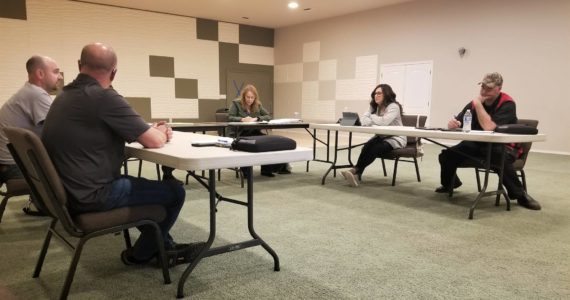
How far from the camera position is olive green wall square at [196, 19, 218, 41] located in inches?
372

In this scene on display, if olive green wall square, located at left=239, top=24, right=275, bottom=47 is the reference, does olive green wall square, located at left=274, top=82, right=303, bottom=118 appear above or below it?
below

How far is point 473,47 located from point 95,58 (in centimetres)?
677

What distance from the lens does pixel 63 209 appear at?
1403 mm

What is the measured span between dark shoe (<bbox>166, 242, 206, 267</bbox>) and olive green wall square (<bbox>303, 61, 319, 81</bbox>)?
818 cm

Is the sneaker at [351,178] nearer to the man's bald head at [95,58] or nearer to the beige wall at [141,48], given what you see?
the man's bald head at [95,58]

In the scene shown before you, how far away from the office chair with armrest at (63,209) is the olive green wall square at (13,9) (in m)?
7.43

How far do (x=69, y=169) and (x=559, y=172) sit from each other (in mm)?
5166

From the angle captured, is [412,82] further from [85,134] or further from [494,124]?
[85,134]

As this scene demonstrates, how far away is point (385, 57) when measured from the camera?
8172 mm

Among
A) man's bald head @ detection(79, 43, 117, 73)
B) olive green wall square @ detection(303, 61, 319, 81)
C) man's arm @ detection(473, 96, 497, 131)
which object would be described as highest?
olive green wall square @ detection(303, 61, 319, 81)

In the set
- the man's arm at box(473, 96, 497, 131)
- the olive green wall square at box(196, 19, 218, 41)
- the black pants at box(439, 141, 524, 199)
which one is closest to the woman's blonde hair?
the black pants at box(439, 141, 524, 199)

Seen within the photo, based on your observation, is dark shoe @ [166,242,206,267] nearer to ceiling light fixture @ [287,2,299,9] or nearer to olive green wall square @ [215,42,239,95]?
ceiling light fixture @ [287,2,299,9]

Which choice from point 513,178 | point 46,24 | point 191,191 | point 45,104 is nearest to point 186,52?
point 46,24

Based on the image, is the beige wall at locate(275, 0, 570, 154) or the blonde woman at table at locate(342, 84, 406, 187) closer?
the blonde woman at table at locate(342, 84, 406, 187)
